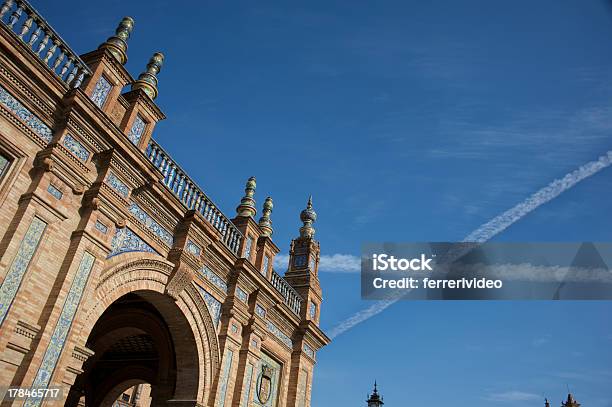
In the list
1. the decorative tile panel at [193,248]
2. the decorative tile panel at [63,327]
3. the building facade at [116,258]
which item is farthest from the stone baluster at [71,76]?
the decorative tile panel at [193,248]

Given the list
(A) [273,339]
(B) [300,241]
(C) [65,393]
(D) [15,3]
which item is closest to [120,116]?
(D) [15,3]

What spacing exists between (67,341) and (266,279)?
286 inches

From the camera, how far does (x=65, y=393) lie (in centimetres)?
862

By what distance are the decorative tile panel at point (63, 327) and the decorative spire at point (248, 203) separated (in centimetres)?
699

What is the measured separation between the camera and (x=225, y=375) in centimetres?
1320

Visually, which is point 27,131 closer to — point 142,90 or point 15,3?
point 15,3

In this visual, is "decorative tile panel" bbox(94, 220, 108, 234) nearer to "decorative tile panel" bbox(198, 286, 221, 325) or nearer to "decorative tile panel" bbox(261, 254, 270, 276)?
"decorative tile panel" bbox(198, 286, 221, 325)

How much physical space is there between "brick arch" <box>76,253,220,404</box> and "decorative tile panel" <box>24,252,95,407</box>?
397 mm

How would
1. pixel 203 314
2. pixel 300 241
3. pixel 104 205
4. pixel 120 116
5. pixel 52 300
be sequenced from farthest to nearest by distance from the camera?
1. pixel 300 241
2. pixel 203 314
3. pixel 120 116
4. pixel 104 205
5. pixel 52 300

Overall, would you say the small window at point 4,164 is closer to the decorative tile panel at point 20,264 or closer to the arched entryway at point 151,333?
the decorative tile panel at point 20,264

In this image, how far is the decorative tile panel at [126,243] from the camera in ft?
33.7

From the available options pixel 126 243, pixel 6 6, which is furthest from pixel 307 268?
pixel 6 6

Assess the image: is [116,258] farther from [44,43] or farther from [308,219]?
[308,219]

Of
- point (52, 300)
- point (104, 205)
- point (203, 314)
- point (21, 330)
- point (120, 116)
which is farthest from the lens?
point (203, 314)
